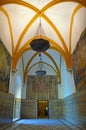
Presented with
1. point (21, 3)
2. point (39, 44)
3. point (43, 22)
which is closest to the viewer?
point (21, 3)

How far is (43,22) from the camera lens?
32.4 feet

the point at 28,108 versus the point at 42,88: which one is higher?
the point at 42,88

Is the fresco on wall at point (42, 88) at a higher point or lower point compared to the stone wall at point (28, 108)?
higher

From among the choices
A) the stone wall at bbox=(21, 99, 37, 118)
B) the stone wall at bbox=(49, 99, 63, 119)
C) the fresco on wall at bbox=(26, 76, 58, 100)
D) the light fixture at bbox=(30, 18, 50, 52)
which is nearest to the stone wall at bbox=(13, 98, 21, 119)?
the stone wall at bbox=(21, 99, 37, 118)

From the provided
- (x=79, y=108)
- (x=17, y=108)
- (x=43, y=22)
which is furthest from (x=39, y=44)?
(x=17, y=108)

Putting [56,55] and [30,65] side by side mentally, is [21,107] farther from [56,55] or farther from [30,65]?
[56,55]

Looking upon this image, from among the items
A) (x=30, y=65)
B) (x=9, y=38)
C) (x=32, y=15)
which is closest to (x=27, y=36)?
(x=9, y=38)

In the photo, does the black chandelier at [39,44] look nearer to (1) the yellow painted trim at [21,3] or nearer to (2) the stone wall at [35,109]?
(1) the yellow painted trim at [21,3]

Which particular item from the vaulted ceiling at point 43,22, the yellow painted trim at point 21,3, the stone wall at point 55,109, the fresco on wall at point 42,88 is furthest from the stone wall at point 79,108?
the fresco on wall at point 42,88

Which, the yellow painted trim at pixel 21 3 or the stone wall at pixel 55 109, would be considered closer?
the yellow painted trim at pixel 21 3

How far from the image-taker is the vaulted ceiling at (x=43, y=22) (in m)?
8.27

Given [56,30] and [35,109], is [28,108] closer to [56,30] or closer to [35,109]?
[35,109]

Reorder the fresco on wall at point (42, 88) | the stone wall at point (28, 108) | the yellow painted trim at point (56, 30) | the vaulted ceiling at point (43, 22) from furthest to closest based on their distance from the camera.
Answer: the fresco on wall at point (42, 88), the stone wall at point (28, 108), the yellow painted trim at point (56, 30), the vaulted ceiling at point (43, 22)

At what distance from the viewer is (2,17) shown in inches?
337
